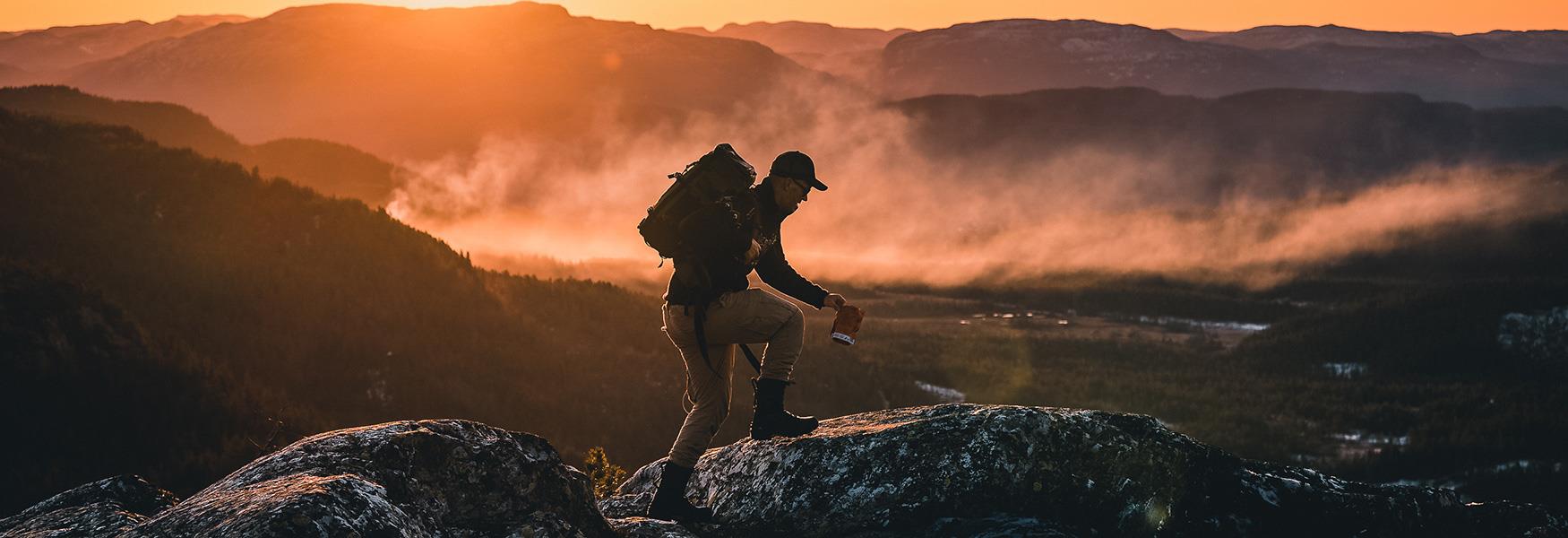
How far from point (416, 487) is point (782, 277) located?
3.76m

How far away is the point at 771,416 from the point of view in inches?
428

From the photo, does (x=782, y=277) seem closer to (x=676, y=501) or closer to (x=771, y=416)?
(x=771, y=416)

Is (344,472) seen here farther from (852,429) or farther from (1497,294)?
(1497,294)

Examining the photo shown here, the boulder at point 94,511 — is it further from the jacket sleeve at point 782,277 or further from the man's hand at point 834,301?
the man's hand at point 834,301

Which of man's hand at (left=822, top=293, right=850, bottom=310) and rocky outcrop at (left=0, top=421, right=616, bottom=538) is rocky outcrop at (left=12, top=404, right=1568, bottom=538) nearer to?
rocky outcrop at (left=0, top=421, right=616, bottom=538)

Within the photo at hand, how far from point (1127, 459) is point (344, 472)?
6.65 meters

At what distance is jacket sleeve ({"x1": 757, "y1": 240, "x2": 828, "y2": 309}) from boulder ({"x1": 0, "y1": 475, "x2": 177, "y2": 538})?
220 inches

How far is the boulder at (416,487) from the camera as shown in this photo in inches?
289

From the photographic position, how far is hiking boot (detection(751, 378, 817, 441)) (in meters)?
10.7

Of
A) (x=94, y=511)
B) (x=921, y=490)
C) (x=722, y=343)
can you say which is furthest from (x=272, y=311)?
(x=921, y=490)

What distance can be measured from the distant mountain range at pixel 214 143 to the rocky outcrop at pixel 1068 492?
52.5 m

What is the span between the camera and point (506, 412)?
45.0m

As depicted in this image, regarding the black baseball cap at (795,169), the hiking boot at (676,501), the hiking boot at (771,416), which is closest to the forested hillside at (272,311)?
the hiking boot at (676,501)

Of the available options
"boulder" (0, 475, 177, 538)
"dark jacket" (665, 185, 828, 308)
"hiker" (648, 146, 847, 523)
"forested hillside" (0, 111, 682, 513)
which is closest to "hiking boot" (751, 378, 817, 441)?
"hiker" (648, 146, 847, 523)
